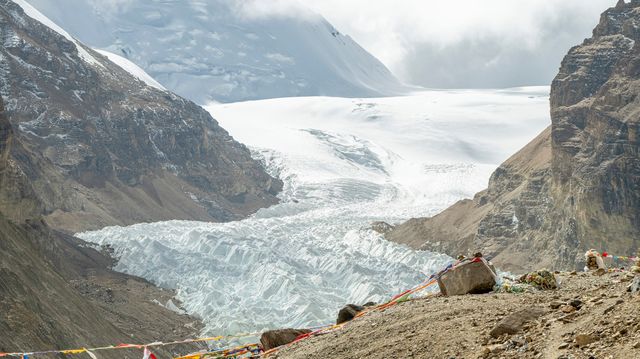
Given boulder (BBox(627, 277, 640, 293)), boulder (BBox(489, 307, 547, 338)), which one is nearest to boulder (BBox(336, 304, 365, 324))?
boulder (BBox(489, 307, 547, 338))

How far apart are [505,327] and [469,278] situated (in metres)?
3.89

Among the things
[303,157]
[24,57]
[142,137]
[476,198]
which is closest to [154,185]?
[142,137]

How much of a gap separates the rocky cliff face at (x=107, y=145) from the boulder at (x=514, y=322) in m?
90.1

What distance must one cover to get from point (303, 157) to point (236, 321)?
124m

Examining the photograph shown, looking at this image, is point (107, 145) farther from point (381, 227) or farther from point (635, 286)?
point (635, 286)

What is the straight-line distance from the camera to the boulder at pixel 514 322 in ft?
31.4

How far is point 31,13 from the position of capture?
7377 inches

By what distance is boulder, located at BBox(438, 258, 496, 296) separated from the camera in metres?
13.3

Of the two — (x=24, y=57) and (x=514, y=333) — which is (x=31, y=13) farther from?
(x=514, y=333)

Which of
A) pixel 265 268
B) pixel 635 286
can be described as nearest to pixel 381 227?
pixel 265 268

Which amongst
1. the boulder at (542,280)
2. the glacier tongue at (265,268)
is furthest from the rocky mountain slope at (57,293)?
the boulder at (542,280)

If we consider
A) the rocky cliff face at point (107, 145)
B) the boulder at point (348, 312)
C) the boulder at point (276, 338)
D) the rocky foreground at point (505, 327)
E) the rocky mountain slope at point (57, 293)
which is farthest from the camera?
the rocky cliff face at point (107, 145)

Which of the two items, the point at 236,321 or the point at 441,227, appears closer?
the point at 236,321

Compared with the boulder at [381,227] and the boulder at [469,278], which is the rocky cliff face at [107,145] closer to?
the boulder at [381,227]
